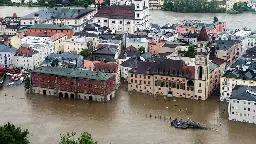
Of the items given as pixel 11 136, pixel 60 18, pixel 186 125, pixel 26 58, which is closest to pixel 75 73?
pixel 26 58

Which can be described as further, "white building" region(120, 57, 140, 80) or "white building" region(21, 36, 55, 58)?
"white building" region(21, 36, 55, 58)

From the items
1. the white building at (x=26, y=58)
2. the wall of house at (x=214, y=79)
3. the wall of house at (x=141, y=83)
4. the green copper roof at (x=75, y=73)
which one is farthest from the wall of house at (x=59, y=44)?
the wall of house at (x=214, y=79)

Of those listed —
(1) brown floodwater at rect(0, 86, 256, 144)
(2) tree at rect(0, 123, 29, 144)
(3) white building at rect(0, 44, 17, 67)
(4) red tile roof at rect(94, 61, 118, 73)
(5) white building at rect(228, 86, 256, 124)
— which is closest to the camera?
(2) tree at rect(0, 123, 29, 144)

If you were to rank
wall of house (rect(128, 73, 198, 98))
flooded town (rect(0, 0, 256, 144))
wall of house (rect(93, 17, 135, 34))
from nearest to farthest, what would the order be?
flooded town (rect(0, 0, 256, 144)) → wall of house (rect(128, 73, 198, 98)) → wall of house (rect(93, 17, 135, 34))

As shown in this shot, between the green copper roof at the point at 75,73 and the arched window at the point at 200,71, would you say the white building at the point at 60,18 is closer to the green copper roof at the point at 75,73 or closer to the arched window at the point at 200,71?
the green copper roof at the point at 75,73

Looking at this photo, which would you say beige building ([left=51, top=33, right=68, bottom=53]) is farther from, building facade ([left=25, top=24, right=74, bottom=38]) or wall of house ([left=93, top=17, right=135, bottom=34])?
wall of house ([left=93, top=17, right=135, bottom=34])

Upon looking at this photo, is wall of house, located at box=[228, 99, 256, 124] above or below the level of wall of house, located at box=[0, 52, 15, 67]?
below

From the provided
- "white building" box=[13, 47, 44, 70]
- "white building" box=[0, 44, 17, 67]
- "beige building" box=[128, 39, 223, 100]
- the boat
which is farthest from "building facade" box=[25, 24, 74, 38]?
the boat

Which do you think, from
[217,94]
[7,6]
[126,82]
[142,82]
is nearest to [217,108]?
[217,94]
